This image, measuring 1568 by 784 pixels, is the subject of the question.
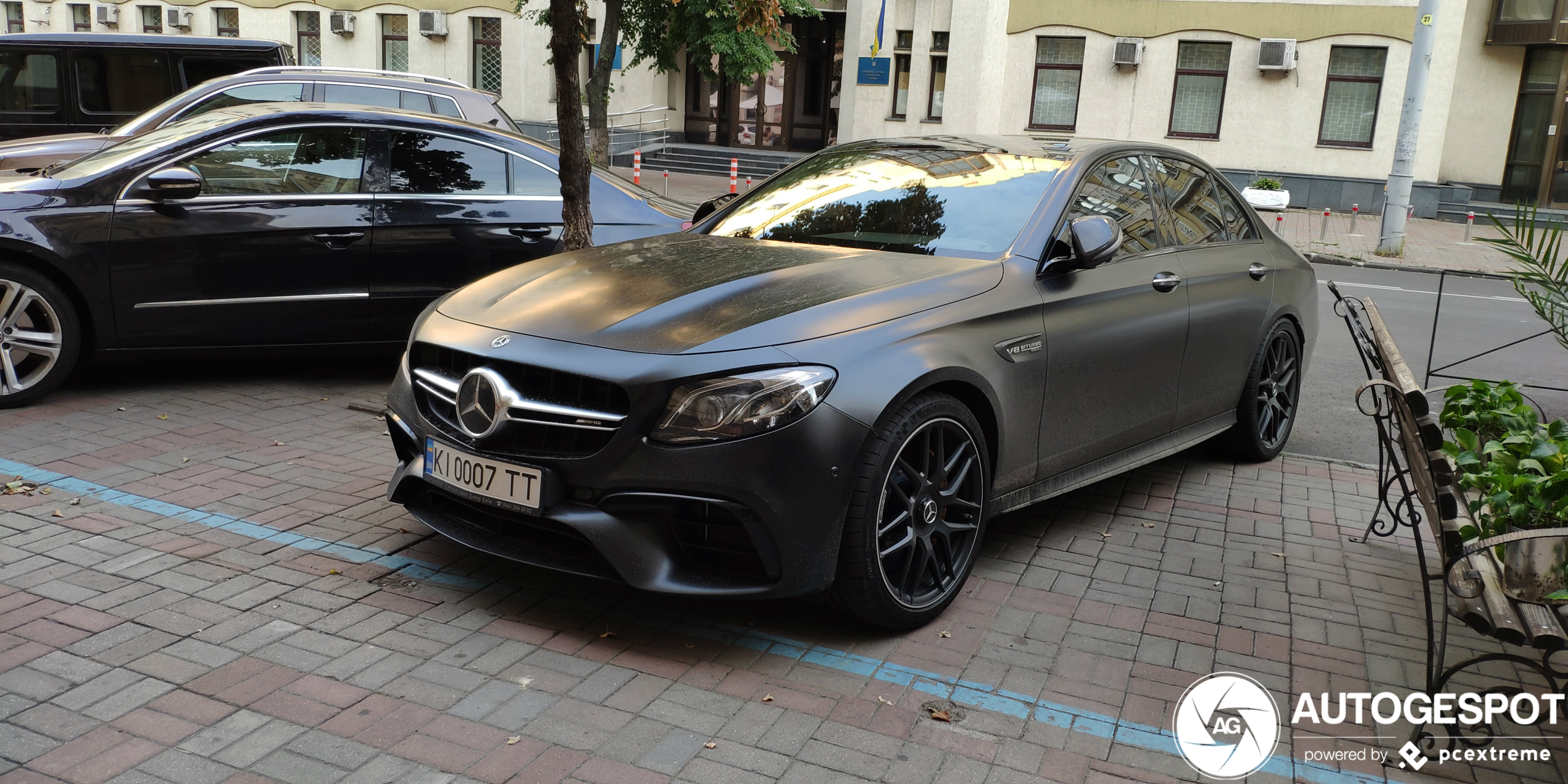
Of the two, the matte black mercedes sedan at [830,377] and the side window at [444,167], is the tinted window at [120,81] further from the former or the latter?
the matte black mercedes sedan at [830,377]

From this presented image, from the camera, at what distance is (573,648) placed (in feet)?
12.2

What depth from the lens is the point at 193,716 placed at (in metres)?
3.15

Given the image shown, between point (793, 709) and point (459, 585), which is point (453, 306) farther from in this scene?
point (793, 709)

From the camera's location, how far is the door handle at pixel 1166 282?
5.00 m

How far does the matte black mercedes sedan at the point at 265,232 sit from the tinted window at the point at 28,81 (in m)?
6.10

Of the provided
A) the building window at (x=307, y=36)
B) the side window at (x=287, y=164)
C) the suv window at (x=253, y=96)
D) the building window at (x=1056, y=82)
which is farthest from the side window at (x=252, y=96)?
the building window at (x=307, y=36)

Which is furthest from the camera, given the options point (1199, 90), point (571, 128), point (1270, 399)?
point (1199, 90)

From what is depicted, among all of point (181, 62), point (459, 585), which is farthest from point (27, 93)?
point (459, 585)

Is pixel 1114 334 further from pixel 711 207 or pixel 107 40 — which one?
pixel 107 40

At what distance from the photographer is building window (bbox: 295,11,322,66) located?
112 ft

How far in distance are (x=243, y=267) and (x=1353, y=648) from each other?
17.7 feet

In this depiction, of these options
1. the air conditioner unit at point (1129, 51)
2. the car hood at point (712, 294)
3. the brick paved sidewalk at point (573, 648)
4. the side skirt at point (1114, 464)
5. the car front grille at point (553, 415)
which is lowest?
the brick paved sidewalk at point (573, 648)

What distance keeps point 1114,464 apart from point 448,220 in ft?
12.7

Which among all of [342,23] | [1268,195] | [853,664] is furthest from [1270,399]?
[342,23]
